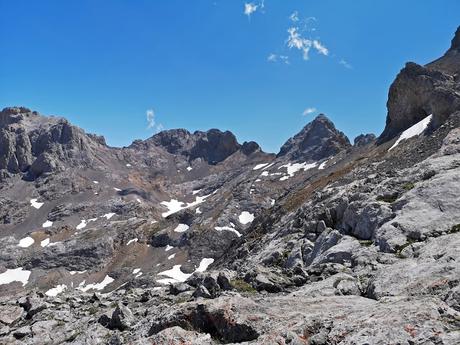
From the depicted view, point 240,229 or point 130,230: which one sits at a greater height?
point 130,230

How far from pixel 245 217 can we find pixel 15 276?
264ft

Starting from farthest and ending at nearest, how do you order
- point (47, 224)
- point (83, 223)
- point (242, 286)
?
1. point (83, 223)
2. point (47, 224)
3. point (242, 286)

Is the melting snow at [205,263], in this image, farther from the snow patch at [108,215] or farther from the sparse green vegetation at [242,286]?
the sparse green vegetation at [242,286]

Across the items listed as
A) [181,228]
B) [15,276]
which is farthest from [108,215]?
[15,276]

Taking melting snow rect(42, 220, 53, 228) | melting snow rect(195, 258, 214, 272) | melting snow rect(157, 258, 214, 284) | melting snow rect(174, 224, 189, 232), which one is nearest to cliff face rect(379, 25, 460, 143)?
melting snow rect(195, 258, 214, 272)

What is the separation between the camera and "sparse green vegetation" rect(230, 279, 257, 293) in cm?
2297

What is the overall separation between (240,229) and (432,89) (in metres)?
75.8

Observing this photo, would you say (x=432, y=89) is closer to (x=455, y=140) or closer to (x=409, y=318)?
(x=455, y=140)

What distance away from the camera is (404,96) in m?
108

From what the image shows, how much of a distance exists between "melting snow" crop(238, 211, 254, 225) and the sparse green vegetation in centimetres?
12747

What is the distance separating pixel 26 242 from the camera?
165 metres

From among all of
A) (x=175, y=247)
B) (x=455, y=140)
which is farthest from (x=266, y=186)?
(x=455, y=140)

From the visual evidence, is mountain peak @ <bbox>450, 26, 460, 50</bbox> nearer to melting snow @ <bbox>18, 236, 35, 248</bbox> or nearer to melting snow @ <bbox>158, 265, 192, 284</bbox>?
melting snow @ <bbox>158, 265, 192, 284</bbox>

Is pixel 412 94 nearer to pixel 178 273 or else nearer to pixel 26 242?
pixel 178 273
